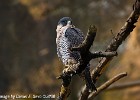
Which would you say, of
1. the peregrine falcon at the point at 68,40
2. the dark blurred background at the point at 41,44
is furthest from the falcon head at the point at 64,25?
the dark blurred background at the point at 41,44

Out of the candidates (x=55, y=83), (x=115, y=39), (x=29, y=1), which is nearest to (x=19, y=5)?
(x=29, y=1)

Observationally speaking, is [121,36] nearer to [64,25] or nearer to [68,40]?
[68,40]

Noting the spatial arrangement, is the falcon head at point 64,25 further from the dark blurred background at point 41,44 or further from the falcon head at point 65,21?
the dark blurred background at point 41,44

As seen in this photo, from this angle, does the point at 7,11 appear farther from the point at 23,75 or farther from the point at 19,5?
the point at 23,75

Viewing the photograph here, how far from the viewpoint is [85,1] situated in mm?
7016

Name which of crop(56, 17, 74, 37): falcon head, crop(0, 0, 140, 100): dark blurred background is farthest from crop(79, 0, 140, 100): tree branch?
crop(0, 0, 140, 100): dark blurred background

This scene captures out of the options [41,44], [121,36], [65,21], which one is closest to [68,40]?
[65,21]

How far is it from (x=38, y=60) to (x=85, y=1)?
1468mm

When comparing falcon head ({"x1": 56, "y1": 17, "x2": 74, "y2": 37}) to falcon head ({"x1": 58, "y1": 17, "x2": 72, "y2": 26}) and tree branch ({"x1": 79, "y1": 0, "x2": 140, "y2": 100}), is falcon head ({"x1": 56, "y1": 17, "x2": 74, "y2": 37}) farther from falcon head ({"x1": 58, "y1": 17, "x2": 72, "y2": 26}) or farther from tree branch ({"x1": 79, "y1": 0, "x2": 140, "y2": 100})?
tree branch ({"x1": 79, "y1": 0, "x2": 140, "y2": 100})

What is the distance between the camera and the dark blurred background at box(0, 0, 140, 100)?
718 cm

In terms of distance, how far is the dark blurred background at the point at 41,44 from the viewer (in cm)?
718

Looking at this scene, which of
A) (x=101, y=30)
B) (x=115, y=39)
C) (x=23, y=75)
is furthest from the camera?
(x=23, y=75)

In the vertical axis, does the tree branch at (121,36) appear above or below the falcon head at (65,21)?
below

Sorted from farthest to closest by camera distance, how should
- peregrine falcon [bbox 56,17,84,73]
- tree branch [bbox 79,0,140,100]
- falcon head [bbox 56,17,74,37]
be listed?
falcon head [bbox 56,17,74,37] → peregrine falcon [bbox 56,17,84,73] → tree branch [bbox 79,0,140,100]
